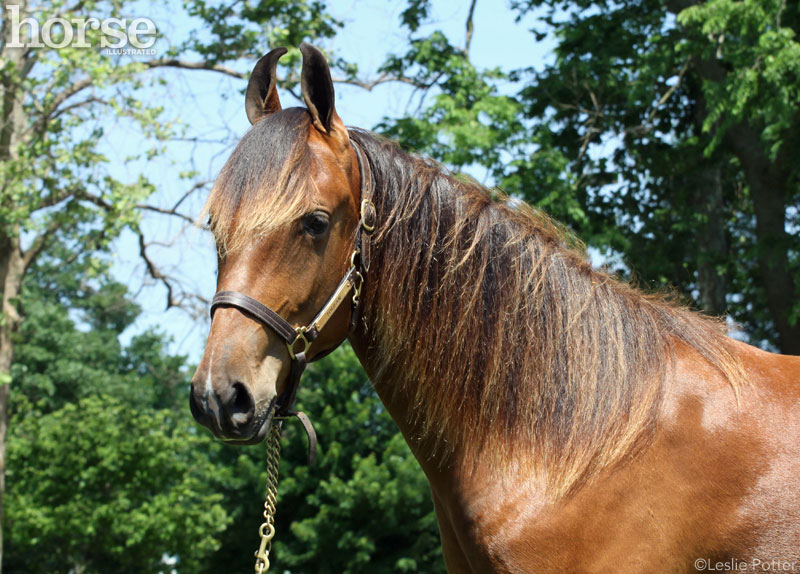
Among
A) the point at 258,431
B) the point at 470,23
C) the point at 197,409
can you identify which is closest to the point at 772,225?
the point at 470,23

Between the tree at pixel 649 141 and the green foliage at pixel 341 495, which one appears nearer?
the tree at pixel 649 141

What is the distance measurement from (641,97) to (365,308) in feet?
34.6

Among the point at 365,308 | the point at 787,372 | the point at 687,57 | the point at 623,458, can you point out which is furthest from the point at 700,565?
the point at 687,57

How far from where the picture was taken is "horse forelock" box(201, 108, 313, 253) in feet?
7.73

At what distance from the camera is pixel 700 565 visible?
2230 mm

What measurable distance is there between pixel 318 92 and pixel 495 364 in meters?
1.12

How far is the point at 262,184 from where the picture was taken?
2.41 metres

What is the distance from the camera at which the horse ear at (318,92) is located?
2578 millimetres

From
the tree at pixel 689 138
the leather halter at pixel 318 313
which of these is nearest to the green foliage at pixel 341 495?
the tree at pixel 689 138

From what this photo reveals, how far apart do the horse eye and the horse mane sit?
0.75ft

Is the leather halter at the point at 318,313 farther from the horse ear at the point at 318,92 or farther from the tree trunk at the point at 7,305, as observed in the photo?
the tree trunk at the point at 7,305

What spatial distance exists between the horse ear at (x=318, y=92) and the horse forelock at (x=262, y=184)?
51 mm

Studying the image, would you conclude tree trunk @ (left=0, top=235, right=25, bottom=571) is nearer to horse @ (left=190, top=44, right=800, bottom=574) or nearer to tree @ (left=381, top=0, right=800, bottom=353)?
tree @ (left=381, top=0, right=800, bottom=353)

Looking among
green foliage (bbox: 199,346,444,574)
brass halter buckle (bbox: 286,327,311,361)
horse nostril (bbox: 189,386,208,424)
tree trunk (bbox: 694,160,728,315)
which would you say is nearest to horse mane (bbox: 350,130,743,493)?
brass halter buckle (bbox: 286,327,311,361)
